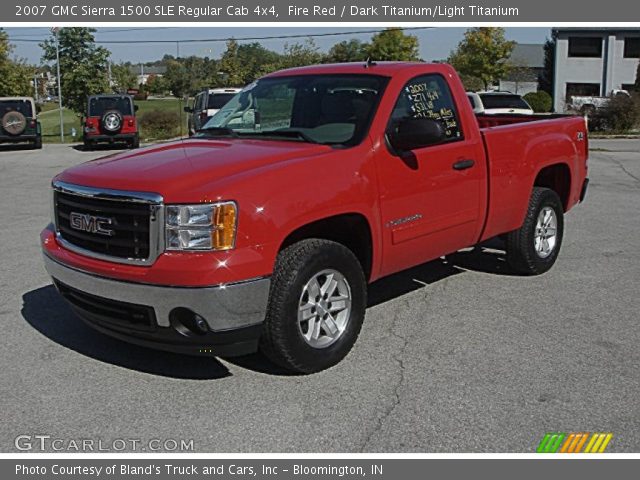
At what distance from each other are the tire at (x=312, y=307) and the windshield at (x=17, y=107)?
Answer: 80.0 feet

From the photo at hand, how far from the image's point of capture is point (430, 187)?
5305 millimetres

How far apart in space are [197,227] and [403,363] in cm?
170

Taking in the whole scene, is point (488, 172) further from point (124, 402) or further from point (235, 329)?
point (124, 402)

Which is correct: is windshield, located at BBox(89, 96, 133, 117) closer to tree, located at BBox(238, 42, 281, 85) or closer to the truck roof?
the truck roof

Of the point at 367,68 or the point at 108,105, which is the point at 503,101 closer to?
the point at 108,105

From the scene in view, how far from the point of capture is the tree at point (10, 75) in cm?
4062

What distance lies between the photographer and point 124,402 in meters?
4.24

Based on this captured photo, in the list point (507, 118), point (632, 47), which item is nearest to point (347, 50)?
point (632, 47)

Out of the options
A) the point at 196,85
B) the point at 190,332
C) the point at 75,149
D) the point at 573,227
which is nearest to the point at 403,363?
the point at 190,332

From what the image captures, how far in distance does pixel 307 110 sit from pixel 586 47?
46016 mm

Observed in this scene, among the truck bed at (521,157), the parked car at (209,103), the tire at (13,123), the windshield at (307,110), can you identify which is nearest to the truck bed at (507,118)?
the truck bed at (521,157)

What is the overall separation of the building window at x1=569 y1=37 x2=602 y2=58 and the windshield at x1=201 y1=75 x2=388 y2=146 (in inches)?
1777

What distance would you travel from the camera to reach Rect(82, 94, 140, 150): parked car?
25.2 metres

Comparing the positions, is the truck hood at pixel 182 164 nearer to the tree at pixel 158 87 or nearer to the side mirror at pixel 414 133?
the side mirror at pixel 414 133
